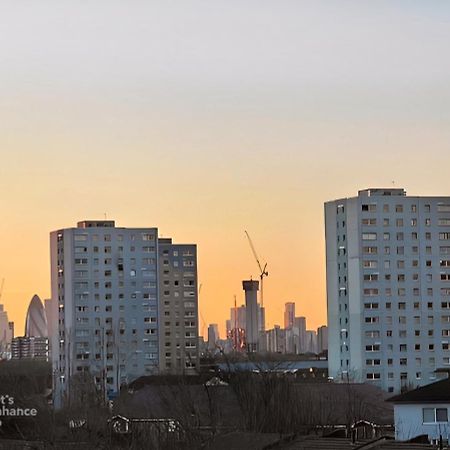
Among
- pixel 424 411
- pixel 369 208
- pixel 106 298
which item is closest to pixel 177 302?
pixel 106 298

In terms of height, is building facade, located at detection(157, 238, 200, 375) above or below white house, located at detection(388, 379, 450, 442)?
above

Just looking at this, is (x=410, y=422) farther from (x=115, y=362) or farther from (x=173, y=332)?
(x=173, y=332)

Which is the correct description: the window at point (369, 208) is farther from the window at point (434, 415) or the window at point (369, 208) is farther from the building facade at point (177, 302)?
the window at point (434, 415)

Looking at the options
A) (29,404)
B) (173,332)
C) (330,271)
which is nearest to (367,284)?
(330,271)

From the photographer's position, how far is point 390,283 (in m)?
119

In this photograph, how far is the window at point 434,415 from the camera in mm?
48875

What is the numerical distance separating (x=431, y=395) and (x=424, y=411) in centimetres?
54

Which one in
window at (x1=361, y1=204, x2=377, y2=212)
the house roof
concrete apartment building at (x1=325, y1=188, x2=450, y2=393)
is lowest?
the house roof

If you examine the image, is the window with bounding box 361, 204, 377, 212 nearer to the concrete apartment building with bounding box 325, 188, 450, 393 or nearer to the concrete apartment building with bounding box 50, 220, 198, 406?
the concrete apartment building with bounding box 325, 188, 450, 393

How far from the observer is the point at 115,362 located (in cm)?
12850

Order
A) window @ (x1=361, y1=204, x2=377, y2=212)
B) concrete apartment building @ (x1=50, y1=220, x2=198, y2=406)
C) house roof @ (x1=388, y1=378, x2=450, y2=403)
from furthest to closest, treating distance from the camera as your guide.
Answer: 1. concrete apartment building @ (x1=50, y1=220, x2=198, y2=406)
2. window @ (x1=361, y1=204, x2=377, y2=212)
3. house roof @ (x1=388, y1=378, x2=450, y2=403)

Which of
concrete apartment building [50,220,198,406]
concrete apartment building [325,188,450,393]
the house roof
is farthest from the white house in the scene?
concrete apartment building [50,220,198,406]

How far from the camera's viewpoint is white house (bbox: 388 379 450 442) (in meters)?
48.4

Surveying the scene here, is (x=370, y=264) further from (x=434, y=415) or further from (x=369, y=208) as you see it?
(x=434, y=415)
